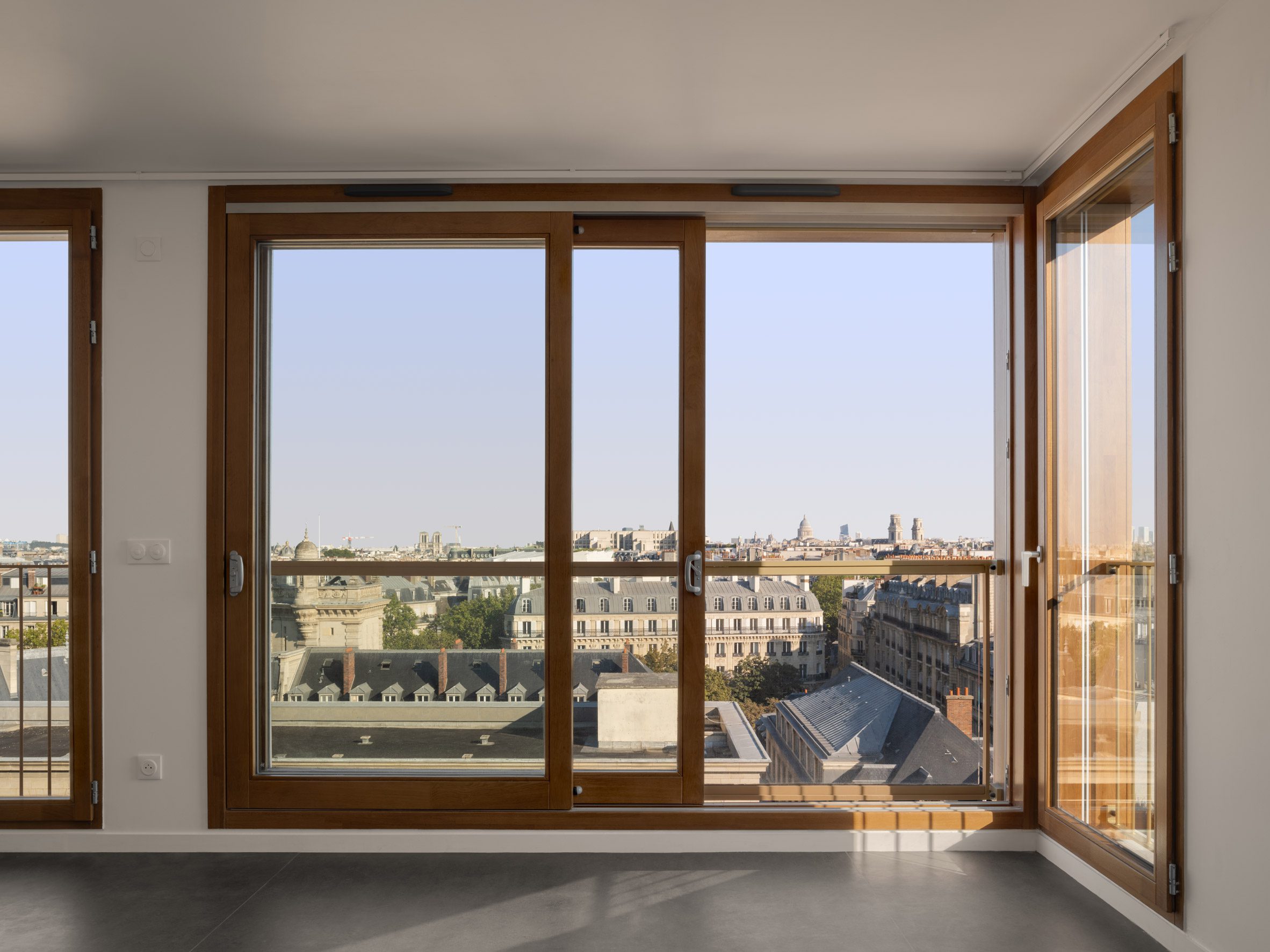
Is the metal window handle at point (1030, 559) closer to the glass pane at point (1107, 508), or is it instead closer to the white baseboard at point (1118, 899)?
the glass pane at point (1107, 508)

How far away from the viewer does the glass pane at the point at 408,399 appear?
3361 millimetres

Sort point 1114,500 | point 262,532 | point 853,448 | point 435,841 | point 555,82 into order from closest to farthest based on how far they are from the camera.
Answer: point 555,82 → point 1114,500 → point 435,841 → point 262,532 → point 853,448

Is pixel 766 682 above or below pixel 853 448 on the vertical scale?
below

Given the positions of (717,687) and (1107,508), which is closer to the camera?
(1107,508)

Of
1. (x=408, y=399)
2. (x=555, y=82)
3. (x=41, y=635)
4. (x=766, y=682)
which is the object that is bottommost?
(x=766, y=682)

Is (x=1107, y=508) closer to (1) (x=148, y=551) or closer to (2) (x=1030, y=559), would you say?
(2) (x=1030, y=559)

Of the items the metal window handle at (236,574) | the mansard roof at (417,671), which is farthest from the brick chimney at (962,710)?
the metal window handle at (236,574)

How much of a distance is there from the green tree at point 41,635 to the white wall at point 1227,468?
3.88 m

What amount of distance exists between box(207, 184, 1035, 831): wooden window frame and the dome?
0.14m

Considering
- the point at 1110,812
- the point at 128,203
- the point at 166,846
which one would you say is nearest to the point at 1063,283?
the point at 1110,812

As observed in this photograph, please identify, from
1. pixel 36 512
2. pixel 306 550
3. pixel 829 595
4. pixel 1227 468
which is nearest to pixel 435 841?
pixel 306 550

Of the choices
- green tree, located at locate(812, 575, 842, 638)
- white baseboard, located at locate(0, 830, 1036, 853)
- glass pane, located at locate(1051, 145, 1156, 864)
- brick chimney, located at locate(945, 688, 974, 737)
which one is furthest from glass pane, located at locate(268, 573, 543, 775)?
glass pane, located at locate(1051, 145, 1156, 864)

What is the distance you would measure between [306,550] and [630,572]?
128 cm

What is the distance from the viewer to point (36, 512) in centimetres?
333
